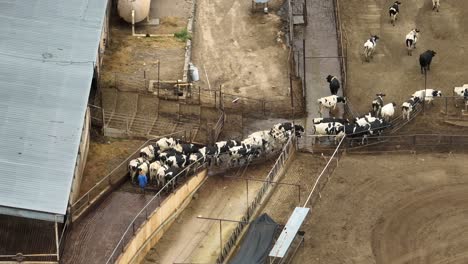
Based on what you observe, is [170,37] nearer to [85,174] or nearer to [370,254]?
[85,174]

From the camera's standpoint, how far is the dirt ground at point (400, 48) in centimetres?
5875

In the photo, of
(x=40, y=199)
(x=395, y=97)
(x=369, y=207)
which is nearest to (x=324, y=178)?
(x=369, y=207)

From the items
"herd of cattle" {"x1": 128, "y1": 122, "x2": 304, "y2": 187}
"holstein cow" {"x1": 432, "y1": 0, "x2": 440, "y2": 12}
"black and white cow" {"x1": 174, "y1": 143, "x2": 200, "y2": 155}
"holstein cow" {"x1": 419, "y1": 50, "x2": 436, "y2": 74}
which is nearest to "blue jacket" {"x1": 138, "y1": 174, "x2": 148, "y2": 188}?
"herd of cattle" {"x1": 128, "y1": 122, "x2": 304, "y2": 187}

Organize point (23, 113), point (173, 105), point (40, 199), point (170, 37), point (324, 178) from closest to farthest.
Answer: point (40, 199) < point (23, 113) < point (324, 178) < point (173, 105) < point (170, 37)

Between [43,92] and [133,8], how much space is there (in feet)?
43.4

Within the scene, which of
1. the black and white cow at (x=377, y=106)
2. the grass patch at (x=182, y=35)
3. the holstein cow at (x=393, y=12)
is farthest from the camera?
the holstein cow at (x=393, y=12)

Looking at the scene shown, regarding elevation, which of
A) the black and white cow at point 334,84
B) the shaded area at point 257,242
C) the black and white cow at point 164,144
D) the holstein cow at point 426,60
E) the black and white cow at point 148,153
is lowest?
the shaded area at point 257,242

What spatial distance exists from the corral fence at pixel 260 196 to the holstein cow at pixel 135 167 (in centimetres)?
455

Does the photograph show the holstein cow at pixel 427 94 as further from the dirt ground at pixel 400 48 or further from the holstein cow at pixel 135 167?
the holstein cow at pixel 135 167

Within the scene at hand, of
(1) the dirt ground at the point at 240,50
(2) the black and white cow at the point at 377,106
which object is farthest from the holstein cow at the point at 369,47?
(2) the black and white cow at the point at 377,106

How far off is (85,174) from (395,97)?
51.7 feet

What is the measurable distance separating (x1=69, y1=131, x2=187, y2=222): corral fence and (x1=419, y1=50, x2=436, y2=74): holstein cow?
14.7m

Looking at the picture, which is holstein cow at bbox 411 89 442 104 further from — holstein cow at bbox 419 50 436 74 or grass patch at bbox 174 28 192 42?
grass patch at bbox 174 28 192 42

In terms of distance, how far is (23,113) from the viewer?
48938mm
